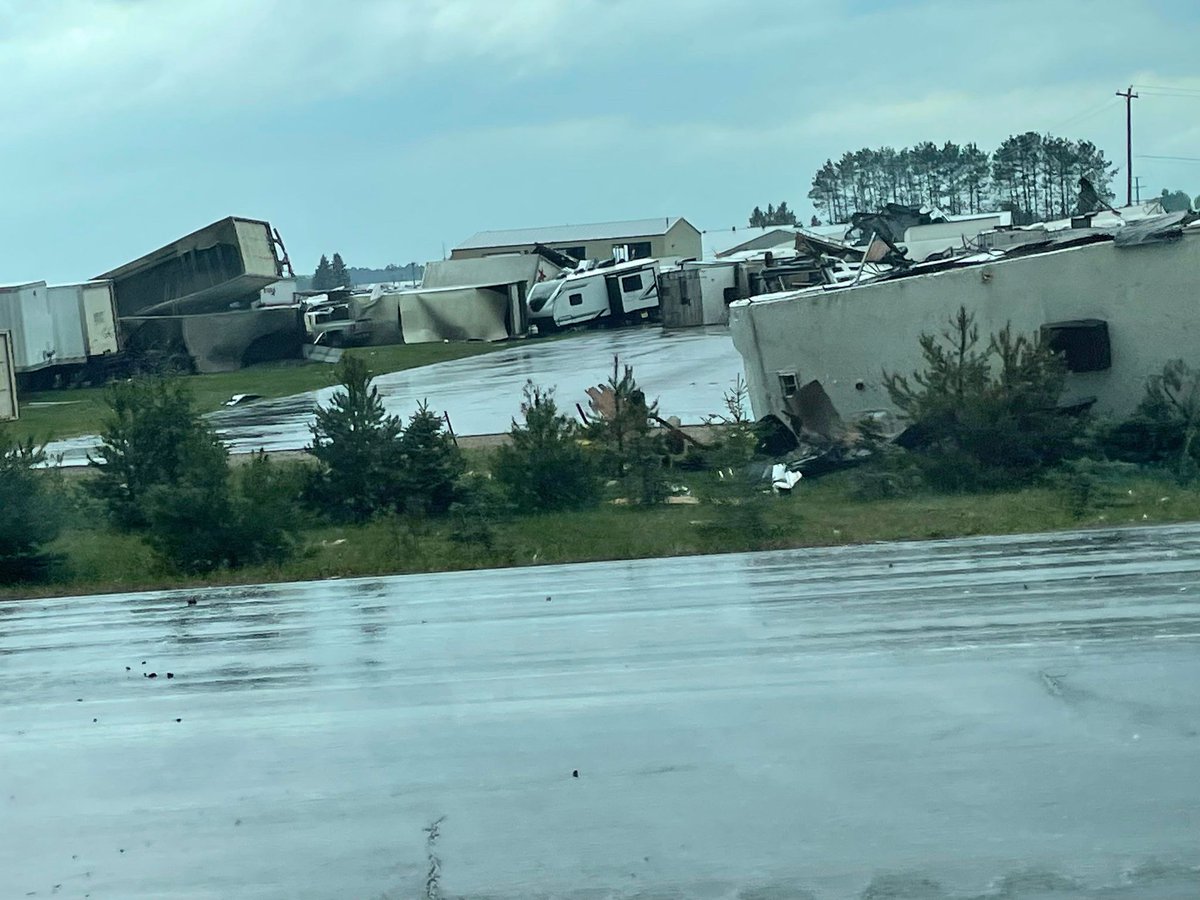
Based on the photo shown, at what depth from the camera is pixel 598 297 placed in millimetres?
52125

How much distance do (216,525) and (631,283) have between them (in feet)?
129

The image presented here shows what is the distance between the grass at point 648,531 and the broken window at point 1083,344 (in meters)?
2.52

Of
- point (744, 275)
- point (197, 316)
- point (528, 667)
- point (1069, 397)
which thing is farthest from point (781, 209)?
point (528, 667)

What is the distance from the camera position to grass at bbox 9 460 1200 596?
1351cm

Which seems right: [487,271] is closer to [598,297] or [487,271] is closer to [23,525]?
[598,297]

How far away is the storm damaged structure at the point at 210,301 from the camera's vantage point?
44.2m

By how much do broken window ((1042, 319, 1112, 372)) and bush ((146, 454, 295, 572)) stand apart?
9.45 m

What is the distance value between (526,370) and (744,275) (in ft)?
55.7

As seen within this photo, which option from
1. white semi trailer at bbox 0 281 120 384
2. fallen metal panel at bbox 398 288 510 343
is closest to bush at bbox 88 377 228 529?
white semi trailer at bbox 0 281 120 384

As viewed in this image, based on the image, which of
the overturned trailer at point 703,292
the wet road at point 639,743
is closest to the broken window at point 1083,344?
the wet road at point 639,743

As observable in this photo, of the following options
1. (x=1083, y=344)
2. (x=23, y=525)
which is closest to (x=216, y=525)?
(x=23, y=525)

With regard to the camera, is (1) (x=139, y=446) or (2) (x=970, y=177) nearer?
(1) (x=139, y=446)

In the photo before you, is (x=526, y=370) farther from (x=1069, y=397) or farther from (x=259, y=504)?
(x=259, y=504)

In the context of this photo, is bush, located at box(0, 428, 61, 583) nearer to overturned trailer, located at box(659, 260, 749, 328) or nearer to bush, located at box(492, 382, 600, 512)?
bush, located at box(492, 382, 600, 512)
